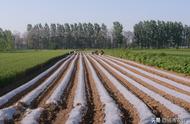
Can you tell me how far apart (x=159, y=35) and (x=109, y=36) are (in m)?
33.1

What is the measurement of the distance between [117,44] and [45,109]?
14403cm

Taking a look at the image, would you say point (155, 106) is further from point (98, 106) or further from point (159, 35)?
point (159, 35)

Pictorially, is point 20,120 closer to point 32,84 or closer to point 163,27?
point 32,84

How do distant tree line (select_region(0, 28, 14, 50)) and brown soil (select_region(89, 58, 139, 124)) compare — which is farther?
distant tree line (select_region(0, 28, 14, 50))

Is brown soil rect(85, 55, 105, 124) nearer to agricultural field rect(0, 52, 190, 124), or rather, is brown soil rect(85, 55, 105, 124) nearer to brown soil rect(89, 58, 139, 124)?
agricultural field rect(0, 52, 190, 124)

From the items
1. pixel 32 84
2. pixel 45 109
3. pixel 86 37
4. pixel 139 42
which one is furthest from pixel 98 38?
pixel 45 109

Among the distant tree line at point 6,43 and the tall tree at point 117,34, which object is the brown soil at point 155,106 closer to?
the distant tree line at point 6,43

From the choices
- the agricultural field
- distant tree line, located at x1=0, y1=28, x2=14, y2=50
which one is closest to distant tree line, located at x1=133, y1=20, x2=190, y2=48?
distant tree line, located at x1=0, y1=28, x2=14, y2=50

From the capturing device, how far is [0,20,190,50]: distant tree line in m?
152

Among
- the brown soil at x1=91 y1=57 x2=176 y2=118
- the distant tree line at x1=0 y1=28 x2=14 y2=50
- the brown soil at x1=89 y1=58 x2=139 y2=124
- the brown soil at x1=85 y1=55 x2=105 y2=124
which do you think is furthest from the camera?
the distant tree line at x1=0 y1=28 x2=14 y2=50

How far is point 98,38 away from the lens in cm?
16362

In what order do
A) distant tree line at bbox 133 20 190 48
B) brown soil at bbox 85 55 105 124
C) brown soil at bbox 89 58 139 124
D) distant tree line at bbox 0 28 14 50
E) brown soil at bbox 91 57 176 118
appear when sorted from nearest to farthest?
brown soil at bbox 89 58 139 124 → brown soil at bbox 85 55 105 124 → brown soil at bbox 91 57 176 118 → distant tree line at bbox 0 28 14 50 → distant tree line at bbox 133 20 190 48

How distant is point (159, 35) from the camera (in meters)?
154

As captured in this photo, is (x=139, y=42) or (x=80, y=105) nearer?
(x=80, y=105)
